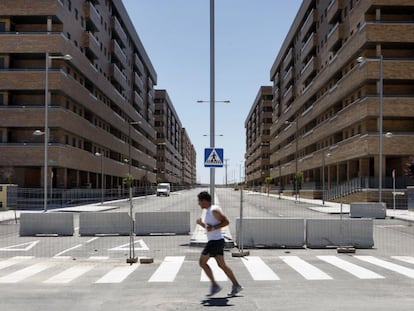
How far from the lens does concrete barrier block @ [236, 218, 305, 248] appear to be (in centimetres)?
1670

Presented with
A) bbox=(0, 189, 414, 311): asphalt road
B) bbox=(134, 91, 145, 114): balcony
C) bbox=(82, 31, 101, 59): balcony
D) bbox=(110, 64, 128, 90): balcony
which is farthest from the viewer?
bbox=(134, 91, 145, 114): balcony

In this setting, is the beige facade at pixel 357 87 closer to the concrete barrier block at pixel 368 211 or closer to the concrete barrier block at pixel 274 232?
the concrete barrier block at pixel 368 211

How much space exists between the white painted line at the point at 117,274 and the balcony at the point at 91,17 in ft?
170

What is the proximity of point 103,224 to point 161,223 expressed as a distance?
2.13 m

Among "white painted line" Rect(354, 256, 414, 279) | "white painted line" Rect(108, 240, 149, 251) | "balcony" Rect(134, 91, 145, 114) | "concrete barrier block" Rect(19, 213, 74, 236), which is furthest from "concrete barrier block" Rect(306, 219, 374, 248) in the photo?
"balcony" Rect(134, 91, 145, 114)

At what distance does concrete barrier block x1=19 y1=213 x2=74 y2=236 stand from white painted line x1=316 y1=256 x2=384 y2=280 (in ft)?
32.8

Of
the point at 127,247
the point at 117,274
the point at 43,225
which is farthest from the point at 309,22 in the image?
the point at 117,274

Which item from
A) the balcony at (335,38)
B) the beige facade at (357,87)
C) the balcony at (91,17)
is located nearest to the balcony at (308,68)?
the beige facade at (357,87)

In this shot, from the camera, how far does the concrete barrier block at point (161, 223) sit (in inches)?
806

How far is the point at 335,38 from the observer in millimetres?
59969

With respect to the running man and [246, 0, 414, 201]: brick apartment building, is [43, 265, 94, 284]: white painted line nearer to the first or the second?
the running man

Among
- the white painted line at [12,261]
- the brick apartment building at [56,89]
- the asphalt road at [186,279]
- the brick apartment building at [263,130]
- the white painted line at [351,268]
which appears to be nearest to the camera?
the asphalt road at [186,279]

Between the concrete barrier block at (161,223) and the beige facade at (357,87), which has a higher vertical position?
the beige facade at (357,87)

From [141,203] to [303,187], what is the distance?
38505 mm
